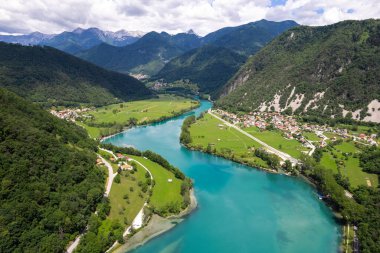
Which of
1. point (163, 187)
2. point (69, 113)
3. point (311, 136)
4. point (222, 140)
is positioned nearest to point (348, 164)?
point (311, 136)

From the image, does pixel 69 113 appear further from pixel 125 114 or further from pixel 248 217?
pixel 248 217

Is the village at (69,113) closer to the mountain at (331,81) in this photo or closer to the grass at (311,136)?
the mountain at (331,81)

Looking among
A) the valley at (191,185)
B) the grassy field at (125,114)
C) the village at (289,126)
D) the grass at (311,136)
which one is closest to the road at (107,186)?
the valley at (191,185)

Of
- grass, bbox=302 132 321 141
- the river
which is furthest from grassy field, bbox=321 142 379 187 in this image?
the river

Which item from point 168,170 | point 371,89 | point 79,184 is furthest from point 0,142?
point 371,89

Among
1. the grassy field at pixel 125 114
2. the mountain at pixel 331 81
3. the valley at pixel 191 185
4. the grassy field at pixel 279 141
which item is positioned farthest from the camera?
the mountain at pixel 331 81

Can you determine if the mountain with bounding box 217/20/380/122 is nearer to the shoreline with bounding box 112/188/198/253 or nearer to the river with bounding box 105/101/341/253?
the river with bounding box 105/101/341/253
